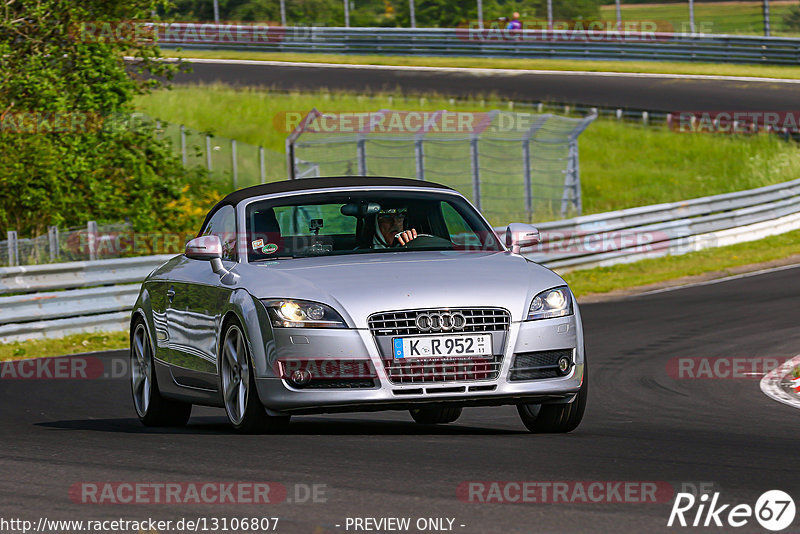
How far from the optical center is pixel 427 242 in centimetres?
927

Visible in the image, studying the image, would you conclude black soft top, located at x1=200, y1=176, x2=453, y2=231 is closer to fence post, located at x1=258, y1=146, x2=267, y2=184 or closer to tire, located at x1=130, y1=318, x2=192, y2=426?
tire, located at x1=130, y1=318, x2=192, y2=426

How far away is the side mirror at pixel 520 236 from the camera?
9.26m

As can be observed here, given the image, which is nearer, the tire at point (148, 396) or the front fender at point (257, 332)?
the front fender at point (257, 332)

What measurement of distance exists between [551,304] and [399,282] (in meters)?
0.91

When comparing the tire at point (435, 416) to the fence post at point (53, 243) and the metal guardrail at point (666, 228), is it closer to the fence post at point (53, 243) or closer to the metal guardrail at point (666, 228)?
the fence post at point (53, 243)

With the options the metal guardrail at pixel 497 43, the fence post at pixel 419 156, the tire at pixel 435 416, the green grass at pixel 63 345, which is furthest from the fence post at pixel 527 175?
the metal guardrail at pixel 497 43

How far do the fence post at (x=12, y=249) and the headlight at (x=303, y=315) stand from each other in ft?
37.0

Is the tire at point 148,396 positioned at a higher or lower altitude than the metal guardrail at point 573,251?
higher

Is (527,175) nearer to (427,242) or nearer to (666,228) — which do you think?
(666,228)

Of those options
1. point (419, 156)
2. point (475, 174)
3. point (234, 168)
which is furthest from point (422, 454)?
point (234, 168)

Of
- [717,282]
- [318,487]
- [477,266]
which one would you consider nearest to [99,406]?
[477,266]

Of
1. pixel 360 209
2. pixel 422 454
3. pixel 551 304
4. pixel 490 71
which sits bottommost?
pixel 490 71

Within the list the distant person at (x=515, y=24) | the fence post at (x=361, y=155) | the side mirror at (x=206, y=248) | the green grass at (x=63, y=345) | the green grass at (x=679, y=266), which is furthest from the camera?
the distant person at (x=515, y=24)

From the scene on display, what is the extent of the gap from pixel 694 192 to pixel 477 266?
2534 cm
